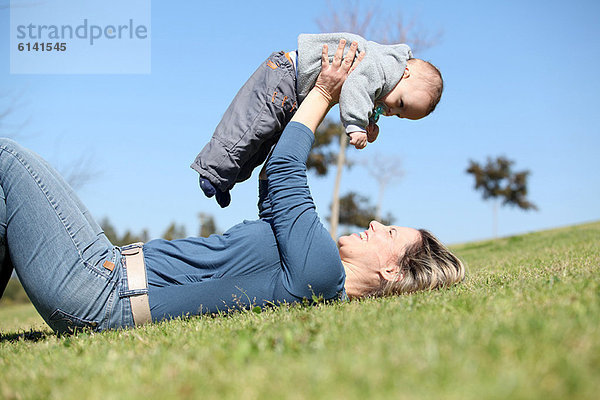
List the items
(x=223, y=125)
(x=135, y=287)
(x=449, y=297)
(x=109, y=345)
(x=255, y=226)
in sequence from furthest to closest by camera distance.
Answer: (x=223, y=125), (x=255, y=226), (x=135, y=287), (x=449, y=297), (x=109, y=345)

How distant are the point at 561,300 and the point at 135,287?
9.25 ft

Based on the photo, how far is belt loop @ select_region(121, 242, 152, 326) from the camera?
362 centimetres

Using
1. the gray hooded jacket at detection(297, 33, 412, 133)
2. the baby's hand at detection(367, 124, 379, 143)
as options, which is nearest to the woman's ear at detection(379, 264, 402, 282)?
the gray hooded jacket at detection(297, 33, 412, 133)

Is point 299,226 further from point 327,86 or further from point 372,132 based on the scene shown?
point 372,132

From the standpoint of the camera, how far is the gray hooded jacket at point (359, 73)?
434 centimetres

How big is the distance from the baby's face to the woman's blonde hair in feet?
4.26

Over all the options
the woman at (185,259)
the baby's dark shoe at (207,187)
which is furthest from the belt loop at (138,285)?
the baby's dark shoe at (207,187)

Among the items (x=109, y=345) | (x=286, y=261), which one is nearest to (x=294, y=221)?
(x=286, y=261)

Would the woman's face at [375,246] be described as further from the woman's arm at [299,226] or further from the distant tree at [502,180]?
the distant tree at [502,180]

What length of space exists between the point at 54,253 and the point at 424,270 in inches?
114

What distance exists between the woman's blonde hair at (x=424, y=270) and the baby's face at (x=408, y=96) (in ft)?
4.26

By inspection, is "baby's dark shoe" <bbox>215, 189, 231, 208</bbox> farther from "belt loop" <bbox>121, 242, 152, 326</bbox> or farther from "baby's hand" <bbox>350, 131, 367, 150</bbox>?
"baby's hand" <bbox>350, 131, 367, 150</bbox>

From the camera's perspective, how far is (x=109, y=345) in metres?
2.98

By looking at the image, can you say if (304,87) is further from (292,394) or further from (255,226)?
(292,394)
